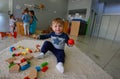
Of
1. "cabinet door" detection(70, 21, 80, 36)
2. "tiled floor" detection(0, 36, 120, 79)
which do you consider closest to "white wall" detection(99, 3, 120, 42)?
"cabinet door" detection(70, 21, 80, 36)

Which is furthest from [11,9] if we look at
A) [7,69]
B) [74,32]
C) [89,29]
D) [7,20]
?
[7,69]

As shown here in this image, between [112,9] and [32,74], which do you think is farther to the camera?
[112,9]

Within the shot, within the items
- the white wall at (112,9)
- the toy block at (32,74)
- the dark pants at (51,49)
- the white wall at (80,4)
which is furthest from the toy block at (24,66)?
the white wall at (112,9)

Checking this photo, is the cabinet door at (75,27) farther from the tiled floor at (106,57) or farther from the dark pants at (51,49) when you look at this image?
the dark pants at (51,49)

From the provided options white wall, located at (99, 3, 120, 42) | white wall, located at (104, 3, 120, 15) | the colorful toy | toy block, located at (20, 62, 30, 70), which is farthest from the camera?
white wall, located at (104, 3, 120, 15)

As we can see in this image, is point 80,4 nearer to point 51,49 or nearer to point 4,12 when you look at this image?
point 4,12

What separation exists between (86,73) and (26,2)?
514 cm

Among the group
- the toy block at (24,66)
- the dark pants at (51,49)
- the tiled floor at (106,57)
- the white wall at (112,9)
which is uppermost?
the white wall at (112,9)

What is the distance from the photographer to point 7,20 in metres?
4.95

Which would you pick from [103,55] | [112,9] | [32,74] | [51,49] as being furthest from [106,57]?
[112,9]

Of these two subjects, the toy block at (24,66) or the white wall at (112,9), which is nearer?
the toy block at (24,66)

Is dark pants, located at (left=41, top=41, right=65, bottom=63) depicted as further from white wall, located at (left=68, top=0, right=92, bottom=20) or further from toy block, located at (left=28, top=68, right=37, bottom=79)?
white wall, located at (left=68, top=0, right=92, bottom=20)

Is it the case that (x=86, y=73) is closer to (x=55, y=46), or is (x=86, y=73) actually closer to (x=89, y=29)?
(x=55, y=46)

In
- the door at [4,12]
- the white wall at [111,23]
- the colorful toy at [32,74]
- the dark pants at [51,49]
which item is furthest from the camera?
the door at [4,12]
